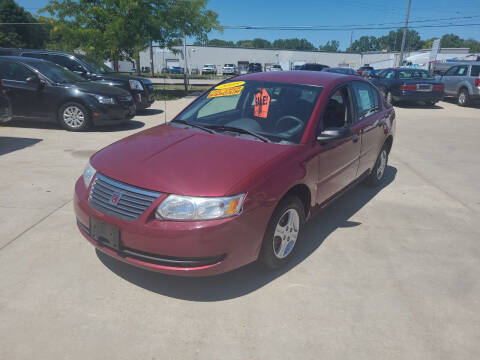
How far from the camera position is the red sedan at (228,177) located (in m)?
2.48

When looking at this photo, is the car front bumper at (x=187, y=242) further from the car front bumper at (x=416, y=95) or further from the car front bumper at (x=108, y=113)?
the car front bumper at (x=416, y=95)

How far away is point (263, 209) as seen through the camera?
268 cm

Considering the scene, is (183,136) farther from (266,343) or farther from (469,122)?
(469,122)

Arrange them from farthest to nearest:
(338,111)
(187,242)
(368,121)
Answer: (368,121)
(338,111)
(187,242)

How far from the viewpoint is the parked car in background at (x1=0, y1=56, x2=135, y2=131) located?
8156 millimetres

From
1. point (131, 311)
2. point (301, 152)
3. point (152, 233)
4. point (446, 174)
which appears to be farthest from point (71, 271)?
point (446, 174)

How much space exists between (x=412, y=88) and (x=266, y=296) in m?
13.7

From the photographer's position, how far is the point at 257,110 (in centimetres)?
371

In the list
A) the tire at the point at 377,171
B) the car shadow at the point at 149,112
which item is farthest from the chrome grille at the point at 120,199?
the car shadow at the point at 149,112

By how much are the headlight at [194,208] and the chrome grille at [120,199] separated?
106mm

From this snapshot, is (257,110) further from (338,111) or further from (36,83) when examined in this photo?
(36,83)

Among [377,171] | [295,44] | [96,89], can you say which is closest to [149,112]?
[96,89]

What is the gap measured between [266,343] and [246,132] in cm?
178

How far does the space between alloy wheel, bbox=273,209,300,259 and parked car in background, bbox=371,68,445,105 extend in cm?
1288
